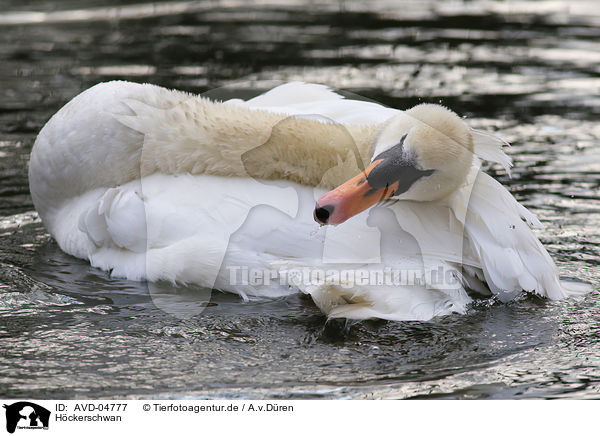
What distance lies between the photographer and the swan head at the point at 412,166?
3926 millimetres

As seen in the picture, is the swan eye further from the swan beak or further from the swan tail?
the swan tail

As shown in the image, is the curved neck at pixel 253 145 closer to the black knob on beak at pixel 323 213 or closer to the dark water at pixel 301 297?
the black knob on beak at pixel 323 213

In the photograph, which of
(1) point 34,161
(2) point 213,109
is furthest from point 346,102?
(1) point 34,161

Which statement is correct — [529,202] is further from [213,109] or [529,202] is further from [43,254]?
[43,254]
